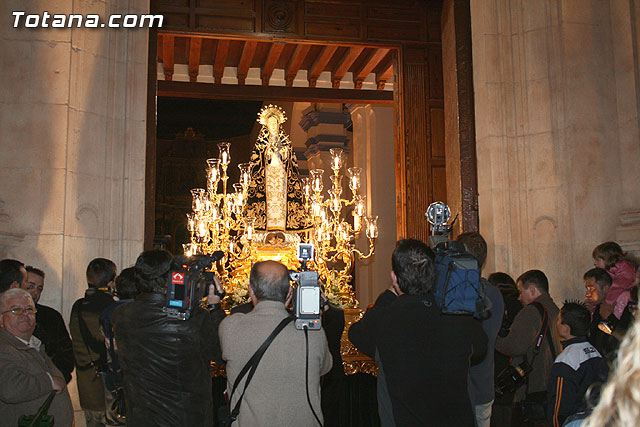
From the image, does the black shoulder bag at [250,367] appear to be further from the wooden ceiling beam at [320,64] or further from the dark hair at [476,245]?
Answer: the wooden ceiling beam at [320,64]

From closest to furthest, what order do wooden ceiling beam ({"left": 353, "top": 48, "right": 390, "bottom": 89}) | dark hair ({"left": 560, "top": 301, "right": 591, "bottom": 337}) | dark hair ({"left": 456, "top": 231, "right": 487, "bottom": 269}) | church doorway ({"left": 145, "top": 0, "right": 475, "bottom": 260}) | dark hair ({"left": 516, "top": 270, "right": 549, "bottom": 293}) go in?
1. dark hair ({"left": 560, "top": 301, "right": 591, "bottom": 337})
2. dark hair ({"left": 456, "top": 231, "right": 487, "bottom": 269})
3. dark hair ({"left": 516, "top": 270, "right": 549, "bottom": 293})
4. church doorway ({"left": 145, "top": 0, "right": 475, "bottom": 260})
5. wooden ceiling beam ({"left": 353, "top": 48, "right": 390, "bottom": 89})

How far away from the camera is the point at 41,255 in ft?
17.3

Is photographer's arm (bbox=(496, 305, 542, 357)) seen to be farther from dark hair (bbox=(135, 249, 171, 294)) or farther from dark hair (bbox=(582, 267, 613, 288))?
dark hair (bbox=(135, 249, 171, 294))

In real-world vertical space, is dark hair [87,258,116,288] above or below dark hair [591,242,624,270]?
below

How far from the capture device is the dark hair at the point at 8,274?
3654 mm

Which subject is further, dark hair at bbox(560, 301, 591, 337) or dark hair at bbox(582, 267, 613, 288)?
dark hair at bbox(582, 267, 613, 288)

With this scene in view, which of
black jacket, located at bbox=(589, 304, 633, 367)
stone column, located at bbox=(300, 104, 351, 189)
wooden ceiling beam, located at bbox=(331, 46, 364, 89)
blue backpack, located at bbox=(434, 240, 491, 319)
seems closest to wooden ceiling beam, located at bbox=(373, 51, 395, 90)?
wooden ceiling beam, located at bbox=(331, 46, 364, 89)

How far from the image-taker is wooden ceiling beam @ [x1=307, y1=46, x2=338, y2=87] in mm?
10281

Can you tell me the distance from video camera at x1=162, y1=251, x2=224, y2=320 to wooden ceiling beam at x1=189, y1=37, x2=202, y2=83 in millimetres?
7345

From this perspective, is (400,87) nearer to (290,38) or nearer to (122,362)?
(290,38)

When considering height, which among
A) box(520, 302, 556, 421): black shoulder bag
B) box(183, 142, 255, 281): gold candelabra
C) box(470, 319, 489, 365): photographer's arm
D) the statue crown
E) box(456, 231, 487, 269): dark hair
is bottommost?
box(520, 302, 556, 421): black shoulder bag

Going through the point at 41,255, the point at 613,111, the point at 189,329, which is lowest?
the point at 189,329

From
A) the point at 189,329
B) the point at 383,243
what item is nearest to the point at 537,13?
the point at 189,329

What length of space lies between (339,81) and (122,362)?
370 inches
